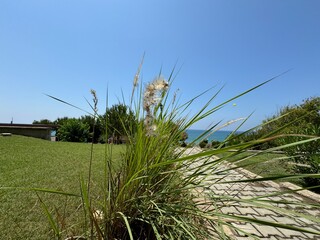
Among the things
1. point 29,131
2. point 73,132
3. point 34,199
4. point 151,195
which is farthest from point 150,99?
point 73,132

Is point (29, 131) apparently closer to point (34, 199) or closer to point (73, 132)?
point (73, 132)

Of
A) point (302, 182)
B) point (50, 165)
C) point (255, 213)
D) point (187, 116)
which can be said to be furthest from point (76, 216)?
point (302, 182)

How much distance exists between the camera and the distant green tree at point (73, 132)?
1808cm

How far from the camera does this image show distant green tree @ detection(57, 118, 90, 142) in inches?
712

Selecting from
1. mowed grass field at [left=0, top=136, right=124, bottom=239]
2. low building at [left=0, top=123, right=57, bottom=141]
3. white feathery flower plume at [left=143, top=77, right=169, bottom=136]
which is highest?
low building at [left=0, top=123, right=57, bottom=141]

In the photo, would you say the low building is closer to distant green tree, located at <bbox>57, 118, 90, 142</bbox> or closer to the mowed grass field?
distant green tree, located at <bbox>57, 118, 90, 142</bbox>

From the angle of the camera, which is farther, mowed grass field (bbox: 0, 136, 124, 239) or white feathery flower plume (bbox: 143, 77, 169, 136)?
mowed grass field (bbox: 0, 136, 124, 239)

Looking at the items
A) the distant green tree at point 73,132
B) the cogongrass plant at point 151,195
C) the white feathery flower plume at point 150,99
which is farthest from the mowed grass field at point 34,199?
the distant green tree at point 73,132

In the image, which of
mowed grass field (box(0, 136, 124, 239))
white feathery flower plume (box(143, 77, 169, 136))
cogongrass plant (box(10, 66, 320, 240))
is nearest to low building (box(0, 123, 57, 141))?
mowed grass field (box(0, 136, 124, 239))

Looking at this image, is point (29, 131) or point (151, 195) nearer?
point (151, 195)

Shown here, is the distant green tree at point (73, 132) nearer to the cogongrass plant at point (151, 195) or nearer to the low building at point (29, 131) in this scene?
the low building at point (29, 131)

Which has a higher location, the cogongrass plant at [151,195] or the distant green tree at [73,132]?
the distant green tree at [73,132]

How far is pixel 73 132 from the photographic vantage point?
18156 millimetres

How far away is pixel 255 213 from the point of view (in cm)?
336
